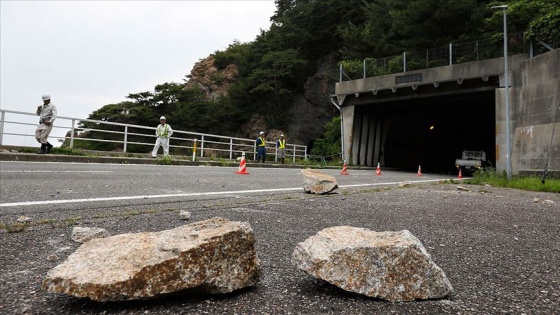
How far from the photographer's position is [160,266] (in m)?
1.52

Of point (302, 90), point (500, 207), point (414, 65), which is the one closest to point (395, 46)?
point (414, 65)

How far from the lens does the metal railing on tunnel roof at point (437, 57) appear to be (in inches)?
800

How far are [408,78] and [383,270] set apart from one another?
77.1 ft

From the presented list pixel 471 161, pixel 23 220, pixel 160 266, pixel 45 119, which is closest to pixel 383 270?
pixel 160 266

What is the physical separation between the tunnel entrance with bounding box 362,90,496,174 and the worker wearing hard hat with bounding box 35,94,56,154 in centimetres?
2134

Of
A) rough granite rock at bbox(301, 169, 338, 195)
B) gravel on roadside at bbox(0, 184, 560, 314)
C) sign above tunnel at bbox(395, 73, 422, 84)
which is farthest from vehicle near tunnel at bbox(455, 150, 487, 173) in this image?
gravel on roadside at bbox(0, 184, 560, 314)

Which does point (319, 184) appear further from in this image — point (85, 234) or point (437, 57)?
point (437, 57)

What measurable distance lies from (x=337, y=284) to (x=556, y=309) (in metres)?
1.01

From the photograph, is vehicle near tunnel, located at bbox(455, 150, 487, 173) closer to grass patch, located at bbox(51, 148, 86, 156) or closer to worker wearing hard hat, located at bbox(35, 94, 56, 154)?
grass patch, located at bbox(51, 148, 86, 156)

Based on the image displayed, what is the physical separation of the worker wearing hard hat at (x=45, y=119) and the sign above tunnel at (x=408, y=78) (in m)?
19.5

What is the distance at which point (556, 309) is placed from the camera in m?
1.65

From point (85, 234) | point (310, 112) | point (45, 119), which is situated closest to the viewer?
point (85, 234)

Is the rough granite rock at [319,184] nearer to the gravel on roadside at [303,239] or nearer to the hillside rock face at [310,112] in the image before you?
the gravel on roadside at [303,239]

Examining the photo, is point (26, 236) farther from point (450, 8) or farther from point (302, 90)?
point (302, 90)
